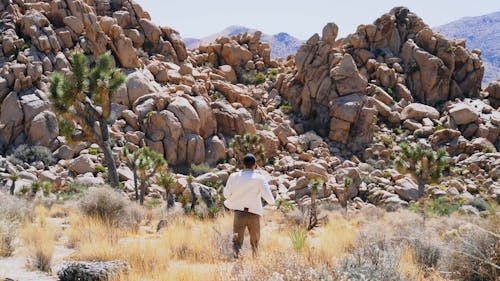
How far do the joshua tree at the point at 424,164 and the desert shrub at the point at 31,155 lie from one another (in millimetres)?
28343

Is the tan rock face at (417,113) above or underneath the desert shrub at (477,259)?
underneath

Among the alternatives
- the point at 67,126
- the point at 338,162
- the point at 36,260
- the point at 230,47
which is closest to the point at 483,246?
the point at 36,260

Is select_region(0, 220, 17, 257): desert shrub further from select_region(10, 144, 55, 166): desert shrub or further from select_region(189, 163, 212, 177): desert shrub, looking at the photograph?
select_region(189, 163, 212, 177): desert shrub

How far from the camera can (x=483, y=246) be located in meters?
6.00

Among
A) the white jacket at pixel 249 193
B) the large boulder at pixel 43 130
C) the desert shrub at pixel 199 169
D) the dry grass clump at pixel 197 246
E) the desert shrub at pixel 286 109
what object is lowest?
→ the desert shrub at pixel 199 169

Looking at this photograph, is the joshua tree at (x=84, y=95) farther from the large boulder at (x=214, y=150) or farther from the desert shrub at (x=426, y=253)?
the large boulder at (x=214, y=150)

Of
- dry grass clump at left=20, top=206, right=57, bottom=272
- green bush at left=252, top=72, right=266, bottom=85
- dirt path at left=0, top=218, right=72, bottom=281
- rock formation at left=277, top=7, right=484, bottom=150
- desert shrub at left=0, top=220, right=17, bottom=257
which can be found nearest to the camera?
dirt path at left=0, top=218, right=72, bottom=281

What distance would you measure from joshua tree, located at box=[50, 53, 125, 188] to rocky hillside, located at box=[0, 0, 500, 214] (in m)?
7.49

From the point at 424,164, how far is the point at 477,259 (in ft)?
109

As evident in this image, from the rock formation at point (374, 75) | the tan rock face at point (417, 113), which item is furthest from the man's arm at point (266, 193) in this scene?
the tan rock face at point (417, 113)

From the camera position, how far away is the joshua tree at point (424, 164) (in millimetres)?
37000

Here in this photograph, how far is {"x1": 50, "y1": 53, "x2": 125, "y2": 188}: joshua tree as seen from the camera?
22.2 m

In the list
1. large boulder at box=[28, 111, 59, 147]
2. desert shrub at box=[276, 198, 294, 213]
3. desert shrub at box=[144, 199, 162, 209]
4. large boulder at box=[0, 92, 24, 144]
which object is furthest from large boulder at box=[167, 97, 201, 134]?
desert shrub at box=[144, 199, 162, 209]

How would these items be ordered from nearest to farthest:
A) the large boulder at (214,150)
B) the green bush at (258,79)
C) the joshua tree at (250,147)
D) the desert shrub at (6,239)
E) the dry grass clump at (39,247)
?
the dry grass clump at (39,247), the desert shrub at (6,239), the joshua tree at (250,147), the large boulder at (214,150), the green bush at (258,79)
